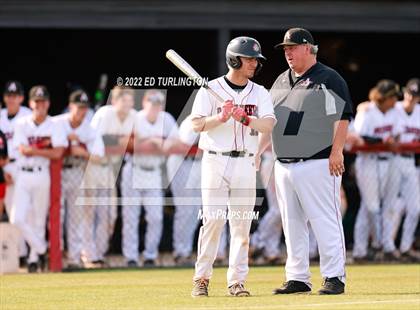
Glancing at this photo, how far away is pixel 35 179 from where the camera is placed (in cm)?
1344

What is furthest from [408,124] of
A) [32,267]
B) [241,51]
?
[241,51]

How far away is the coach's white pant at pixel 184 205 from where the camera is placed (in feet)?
47.0

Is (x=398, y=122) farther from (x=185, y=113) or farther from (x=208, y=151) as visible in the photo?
(x=208, y=151)

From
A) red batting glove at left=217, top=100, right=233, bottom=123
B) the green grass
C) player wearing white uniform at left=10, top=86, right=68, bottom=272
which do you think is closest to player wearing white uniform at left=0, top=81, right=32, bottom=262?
player wearing white uniform at left=10, top=86, right=68, bottom=272

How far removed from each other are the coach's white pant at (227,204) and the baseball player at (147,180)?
4.57 meters

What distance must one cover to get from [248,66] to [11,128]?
17.9 feet

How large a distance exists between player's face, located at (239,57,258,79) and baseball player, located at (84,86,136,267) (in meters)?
4.68

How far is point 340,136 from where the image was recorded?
9.39 metres

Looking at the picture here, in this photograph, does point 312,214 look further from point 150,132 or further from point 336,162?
point 150,132

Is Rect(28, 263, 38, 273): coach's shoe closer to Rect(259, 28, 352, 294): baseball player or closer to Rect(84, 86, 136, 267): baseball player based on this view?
Rect(84, 86, 136, 267): baseball player

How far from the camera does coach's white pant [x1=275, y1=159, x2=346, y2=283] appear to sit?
9.45 meters

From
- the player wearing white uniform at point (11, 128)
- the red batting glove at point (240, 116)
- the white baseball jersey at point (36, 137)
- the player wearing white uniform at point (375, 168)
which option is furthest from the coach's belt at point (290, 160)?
the player wearing white uniform at point (375, 168)

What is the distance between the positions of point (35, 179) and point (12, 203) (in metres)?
0.40

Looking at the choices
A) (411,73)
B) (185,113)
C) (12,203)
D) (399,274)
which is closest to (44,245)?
(12,203)
